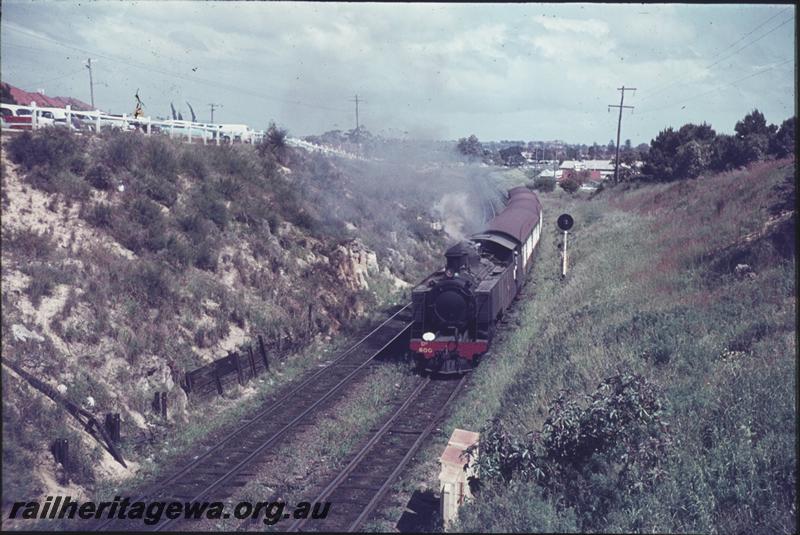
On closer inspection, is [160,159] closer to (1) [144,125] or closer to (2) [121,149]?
(2) [121,149]

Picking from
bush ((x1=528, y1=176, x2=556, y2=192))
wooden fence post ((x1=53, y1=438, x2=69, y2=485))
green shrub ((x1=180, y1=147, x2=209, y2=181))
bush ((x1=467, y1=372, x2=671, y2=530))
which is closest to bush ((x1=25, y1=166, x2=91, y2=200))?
green shrub ((x1=180, y1=147, x2=209, y2=181))

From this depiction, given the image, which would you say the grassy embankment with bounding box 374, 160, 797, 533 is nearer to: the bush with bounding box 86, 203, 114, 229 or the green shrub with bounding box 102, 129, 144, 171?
the bush with bounding box 86, 203, 114, 229

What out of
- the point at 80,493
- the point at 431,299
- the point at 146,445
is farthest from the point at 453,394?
the point at 80,493

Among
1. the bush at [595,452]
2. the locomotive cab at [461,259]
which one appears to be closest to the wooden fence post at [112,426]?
the bush at [595,452]

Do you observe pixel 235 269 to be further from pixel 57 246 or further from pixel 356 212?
pixel 356 212

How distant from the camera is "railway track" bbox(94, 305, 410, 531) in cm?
1097

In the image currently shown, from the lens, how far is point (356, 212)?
3325cm

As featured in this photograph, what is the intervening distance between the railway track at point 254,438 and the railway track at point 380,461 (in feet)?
5.91

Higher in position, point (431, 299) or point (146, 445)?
point (431, 299)

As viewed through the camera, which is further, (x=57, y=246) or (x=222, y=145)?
(x=222, y=145)

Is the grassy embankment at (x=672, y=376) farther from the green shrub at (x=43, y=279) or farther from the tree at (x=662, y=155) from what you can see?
the tree at (x=662, y=155)

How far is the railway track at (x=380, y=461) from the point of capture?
10.3m

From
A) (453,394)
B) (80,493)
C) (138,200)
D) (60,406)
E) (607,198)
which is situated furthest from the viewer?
(607,198)

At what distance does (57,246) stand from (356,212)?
60.2 feet
